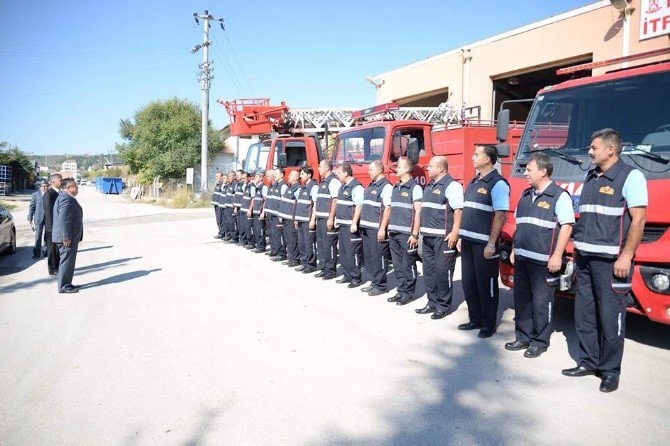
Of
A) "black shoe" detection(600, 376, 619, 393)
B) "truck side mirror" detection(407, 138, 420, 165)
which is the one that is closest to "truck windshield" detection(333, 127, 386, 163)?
"truck side mirror" detection(407, 138, 420, 165)

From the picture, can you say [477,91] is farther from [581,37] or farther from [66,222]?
[66,222]

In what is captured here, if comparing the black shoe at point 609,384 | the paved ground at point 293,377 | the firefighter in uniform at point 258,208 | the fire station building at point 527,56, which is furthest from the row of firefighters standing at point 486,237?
the fire station building at point 527,56

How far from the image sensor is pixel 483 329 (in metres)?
5.27

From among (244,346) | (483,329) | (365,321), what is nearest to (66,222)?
(244,346)

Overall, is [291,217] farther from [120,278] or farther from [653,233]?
[653,233]

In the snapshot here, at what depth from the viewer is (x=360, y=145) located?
892 centimetres

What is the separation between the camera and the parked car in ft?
35.4

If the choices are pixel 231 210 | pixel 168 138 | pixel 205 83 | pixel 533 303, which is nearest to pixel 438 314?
pixel 533 303

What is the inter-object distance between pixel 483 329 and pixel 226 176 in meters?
9.11

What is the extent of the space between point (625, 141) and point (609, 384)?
93.3 inches

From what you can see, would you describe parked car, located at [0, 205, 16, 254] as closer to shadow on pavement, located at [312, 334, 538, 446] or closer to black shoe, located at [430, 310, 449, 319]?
black shoe, located at [430, 310, 449, 319]

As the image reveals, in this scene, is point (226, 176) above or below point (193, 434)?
above

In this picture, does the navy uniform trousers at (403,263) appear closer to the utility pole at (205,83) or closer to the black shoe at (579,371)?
Result: the black shoe at (579,371)

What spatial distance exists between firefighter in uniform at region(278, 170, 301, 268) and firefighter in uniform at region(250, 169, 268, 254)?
117 centimetres
